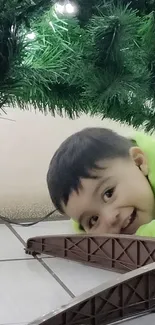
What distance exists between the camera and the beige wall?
1146 millimetres

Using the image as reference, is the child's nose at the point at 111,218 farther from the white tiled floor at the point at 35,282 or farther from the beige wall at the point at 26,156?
the beige wall at the point at 26,156

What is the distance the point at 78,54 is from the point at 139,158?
0.17 m

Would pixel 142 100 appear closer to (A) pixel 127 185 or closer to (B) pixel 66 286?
(A) pixel 127 185

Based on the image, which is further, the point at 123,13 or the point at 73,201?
the point at 73,201

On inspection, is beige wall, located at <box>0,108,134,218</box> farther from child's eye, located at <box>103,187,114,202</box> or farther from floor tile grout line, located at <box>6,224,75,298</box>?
child's eye, located at <box>103,187,114,202</box>

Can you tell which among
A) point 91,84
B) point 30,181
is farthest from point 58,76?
point 30,181

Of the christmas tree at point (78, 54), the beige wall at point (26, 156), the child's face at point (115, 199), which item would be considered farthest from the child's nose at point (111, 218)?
the beige wall at point (26, 156)

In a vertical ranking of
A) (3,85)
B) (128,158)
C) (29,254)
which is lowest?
(29,254)

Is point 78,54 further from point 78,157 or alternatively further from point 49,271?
point 49,271

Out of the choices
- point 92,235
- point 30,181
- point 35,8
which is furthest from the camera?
point 30,181

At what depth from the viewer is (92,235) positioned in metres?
0.71

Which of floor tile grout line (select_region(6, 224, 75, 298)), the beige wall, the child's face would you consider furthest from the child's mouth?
the beige wall

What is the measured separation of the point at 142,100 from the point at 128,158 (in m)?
0.08

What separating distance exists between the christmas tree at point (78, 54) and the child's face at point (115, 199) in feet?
0.26
